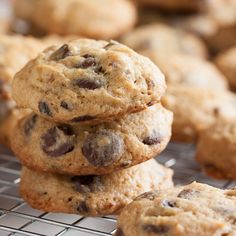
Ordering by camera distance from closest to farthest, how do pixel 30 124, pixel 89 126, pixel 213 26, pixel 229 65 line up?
pixel 89 126 → pixel 30 124 → pixel 229 65 → pixel 213 26

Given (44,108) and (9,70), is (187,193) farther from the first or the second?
(9,70)

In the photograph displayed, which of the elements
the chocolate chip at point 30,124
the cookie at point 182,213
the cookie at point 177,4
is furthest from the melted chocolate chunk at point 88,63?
the cookie at point 177,4

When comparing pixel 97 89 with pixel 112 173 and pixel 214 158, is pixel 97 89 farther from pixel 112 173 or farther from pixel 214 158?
pixel 214 158

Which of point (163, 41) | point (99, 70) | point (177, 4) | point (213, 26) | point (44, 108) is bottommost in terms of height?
point (44, 108)

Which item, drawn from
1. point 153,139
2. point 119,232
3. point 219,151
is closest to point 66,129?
point 153,139

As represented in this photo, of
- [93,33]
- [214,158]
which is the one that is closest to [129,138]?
[214,158]

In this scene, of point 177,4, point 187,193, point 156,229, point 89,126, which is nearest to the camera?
point 156,229

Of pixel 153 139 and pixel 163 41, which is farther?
pixel 163 41

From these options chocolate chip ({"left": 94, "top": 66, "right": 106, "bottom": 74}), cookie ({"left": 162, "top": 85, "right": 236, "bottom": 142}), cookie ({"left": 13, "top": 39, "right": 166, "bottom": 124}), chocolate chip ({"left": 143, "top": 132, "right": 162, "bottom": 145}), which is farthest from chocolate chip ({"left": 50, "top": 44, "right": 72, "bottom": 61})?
cookie ({"left": 162, "top": 85, "right": 236, "bottom": 142})
